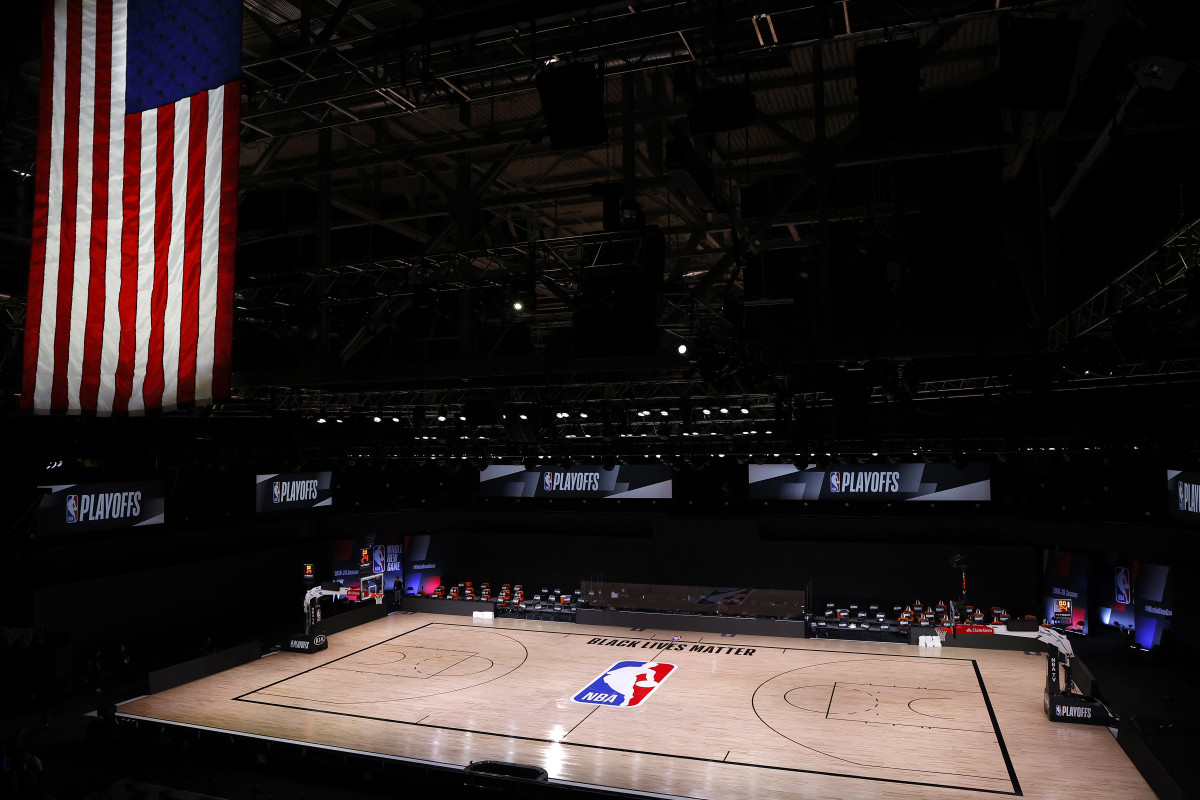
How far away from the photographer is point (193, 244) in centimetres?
552

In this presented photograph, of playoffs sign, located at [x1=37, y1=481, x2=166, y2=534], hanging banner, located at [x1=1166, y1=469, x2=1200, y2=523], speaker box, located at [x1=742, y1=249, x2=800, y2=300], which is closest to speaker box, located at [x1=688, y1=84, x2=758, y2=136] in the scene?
speaker box, located at [x1=742, y1=249, x2=800, y2=300]

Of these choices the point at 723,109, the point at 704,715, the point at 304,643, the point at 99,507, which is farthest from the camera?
the point at 304,643

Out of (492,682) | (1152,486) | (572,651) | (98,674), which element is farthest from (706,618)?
(98,674)

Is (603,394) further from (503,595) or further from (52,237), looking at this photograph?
(52,237)

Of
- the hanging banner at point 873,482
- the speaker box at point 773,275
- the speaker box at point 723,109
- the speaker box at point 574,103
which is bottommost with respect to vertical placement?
the hanging banner at point 873,482

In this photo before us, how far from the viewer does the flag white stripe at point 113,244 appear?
5660mm

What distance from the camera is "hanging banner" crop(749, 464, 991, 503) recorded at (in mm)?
23812

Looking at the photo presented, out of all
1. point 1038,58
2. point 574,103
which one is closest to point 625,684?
point 574,103

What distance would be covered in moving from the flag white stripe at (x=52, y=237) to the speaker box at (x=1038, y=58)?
6.56 meters

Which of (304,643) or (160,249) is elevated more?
(160,249)

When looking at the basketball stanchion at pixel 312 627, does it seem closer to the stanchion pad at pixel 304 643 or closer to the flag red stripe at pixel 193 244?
the stanchion pad at pixel 304 643

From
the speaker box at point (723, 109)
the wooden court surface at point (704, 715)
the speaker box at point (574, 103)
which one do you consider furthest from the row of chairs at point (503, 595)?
the speaker box at point (574, 103)

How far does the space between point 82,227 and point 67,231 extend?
95 millimetres

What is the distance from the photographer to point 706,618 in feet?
76.5
